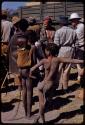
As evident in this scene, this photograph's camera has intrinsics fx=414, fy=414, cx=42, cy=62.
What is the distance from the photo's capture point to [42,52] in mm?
9773

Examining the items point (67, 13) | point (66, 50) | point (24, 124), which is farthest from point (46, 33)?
point (67, 13)

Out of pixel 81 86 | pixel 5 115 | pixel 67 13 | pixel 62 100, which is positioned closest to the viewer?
pixel 5 115

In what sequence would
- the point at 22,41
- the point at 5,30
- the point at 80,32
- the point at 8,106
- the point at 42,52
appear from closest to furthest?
1. the point at 22,41
2. the point at 8,106
3. the point at 42,52
4. the point at 80,32
5. the point at 5,30

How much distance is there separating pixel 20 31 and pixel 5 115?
1833 mm

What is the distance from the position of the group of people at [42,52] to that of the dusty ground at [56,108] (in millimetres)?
332

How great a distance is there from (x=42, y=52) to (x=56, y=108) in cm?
140

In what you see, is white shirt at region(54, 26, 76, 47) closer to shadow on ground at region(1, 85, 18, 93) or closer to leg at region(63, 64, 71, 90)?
leg at region(63, 64, 71, 90)

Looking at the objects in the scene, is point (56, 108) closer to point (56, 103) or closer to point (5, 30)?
point (56, 103)

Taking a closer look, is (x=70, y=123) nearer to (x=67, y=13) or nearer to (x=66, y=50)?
(x=66, y=50)

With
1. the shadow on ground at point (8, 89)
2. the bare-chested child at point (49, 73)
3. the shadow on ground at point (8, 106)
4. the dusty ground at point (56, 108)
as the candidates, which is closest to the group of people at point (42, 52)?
the bare-chested child at point (49, 73)

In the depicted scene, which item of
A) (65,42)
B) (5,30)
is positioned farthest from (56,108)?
(5,30)

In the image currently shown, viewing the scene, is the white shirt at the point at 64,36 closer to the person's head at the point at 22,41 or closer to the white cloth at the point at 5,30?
the white cloth at the point at 5,30

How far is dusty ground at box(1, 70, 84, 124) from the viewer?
27.8ft

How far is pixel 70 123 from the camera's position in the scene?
817cm
